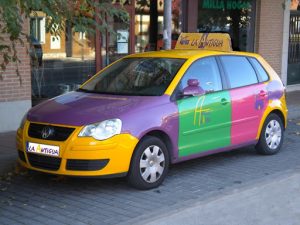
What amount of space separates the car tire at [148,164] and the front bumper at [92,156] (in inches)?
3.9

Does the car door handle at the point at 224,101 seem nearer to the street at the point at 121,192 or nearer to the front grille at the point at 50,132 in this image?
the street at the point at 121,192

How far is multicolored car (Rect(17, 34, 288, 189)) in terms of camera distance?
5633 mm

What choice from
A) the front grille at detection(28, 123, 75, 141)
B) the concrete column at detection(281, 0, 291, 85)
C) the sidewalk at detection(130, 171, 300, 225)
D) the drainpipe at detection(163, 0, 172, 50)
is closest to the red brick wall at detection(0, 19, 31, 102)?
the drainpipe at detection(163, 0, 172, 50)

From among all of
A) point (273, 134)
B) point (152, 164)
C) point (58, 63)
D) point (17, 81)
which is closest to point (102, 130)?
point (152, 164)

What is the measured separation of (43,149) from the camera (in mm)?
5770

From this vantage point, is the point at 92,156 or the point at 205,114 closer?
the point at 92,156

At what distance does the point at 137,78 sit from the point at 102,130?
4.33 feet

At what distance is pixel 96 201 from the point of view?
5570mm

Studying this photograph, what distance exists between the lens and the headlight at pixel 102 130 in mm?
5594

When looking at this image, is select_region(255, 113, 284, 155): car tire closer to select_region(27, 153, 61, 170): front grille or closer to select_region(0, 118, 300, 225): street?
select_region(0, 118, 300, 225): street

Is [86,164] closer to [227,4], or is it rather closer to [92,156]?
[92,156]

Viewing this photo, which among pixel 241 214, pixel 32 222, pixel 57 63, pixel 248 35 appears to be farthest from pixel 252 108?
pixel 248 35

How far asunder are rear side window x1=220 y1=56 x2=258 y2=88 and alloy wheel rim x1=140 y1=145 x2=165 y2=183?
1.68 metres

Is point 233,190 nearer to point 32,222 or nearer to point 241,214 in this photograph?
point 241,214
